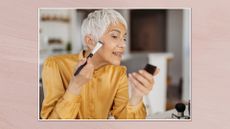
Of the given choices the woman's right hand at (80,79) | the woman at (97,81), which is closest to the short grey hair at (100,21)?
the woman at (97,81)

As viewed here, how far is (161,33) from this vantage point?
2.86 meters

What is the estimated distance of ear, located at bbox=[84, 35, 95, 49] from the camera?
4.10ft

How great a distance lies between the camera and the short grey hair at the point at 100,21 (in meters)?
1.24

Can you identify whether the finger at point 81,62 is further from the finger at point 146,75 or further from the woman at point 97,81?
the finger at point 146,75

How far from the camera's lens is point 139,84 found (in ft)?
4.14

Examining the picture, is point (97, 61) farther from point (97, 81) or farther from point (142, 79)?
point (142, 79)

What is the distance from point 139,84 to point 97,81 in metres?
0.15

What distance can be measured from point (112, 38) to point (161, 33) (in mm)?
1666

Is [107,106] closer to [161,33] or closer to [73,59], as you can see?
[73,59]

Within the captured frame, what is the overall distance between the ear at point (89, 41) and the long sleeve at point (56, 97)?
0.13 m

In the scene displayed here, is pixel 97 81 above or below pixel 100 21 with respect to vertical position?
below

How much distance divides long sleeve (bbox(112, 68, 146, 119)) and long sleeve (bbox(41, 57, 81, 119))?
138mm

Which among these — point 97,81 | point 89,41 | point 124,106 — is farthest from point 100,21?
point 124,106
